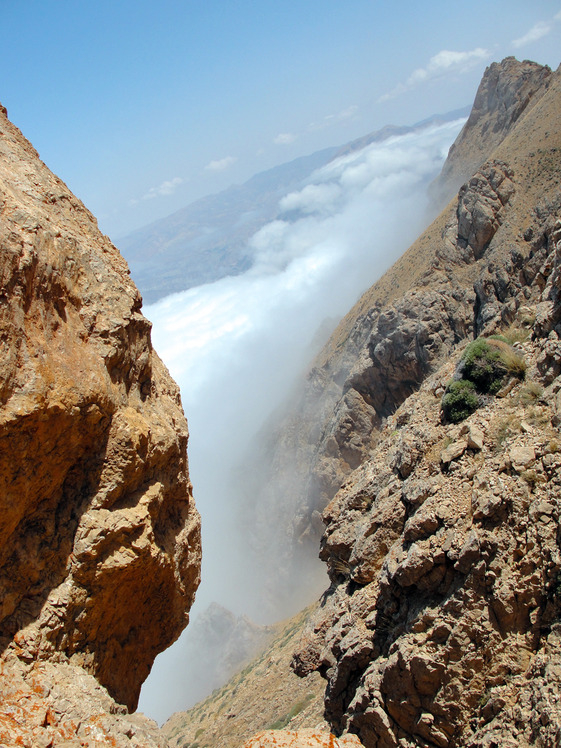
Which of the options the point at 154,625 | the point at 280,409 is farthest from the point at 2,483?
the point at 280,409

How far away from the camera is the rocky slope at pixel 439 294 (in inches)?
1561

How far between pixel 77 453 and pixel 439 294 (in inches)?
1602

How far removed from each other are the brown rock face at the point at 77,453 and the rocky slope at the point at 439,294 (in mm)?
26616

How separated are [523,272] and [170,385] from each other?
93.3 ft

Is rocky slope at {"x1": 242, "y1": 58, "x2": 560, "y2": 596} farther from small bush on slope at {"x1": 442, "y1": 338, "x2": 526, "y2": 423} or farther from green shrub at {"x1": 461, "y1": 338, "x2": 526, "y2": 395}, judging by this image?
small bush on slope at {"x1": 442, "y1": 338, "x2": 526, "y2": 423}

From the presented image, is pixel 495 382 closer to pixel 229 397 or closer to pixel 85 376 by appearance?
pixel 85 376

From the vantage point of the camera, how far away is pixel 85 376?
289 inches

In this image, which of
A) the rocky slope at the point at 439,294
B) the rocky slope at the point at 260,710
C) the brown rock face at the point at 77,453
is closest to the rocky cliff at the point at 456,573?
the rocky slope at the point at 260,710

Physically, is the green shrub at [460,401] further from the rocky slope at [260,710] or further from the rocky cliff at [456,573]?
the rocky slope at [260,710]

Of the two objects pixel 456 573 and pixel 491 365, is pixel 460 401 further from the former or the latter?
pixel 456 573

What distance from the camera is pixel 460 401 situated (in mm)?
12625

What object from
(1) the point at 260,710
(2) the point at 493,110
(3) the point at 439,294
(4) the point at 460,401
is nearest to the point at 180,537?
(4) the point at 460,401

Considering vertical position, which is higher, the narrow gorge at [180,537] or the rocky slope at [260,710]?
the narrow gorge at [180,537]

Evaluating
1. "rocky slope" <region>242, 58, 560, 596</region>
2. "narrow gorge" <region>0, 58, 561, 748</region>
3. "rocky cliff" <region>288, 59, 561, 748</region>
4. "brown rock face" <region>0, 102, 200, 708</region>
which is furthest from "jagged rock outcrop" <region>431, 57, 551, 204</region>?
"brown rock face" <region>0, 102, 200, 708</region>
